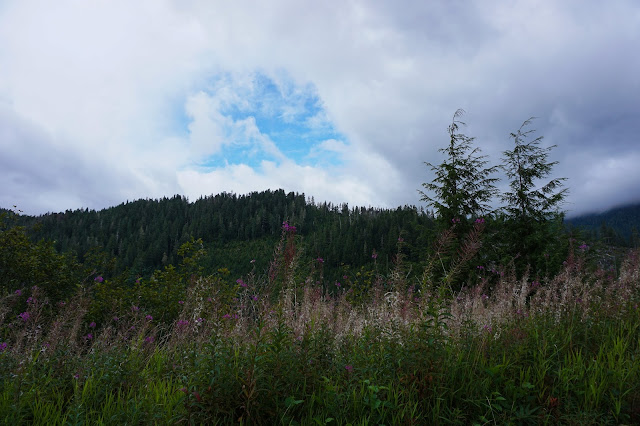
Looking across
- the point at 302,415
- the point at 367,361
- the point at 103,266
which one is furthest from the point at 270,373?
the point at 103,266

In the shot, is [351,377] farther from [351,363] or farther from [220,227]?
[220,227]

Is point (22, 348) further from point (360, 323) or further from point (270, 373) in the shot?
point (360, 323)

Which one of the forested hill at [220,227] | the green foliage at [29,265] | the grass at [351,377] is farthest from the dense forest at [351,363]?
the forested hill at [220,227]

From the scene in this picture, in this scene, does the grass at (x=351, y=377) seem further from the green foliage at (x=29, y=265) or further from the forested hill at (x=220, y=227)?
the forested hill at (x=220, y=227)

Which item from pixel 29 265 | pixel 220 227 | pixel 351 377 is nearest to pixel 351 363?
pixel 351 377

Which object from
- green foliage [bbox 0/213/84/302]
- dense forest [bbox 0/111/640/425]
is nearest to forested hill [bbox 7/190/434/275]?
green foliage [bbox 0/213/84/302]

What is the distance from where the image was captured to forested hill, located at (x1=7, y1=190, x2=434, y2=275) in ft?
357

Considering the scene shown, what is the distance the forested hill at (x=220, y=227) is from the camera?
109 m

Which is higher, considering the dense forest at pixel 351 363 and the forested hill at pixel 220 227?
the forested hill at pixel 220 227

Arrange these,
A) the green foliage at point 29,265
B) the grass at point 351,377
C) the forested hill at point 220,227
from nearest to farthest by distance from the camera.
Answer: the grass at point 351,377 < the green foliage at point 29,265 < the forested hill at point 220,227

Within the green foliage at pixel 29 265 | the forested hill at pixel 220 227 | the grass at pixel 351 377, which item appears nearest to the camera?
the grass at pixel 351 377

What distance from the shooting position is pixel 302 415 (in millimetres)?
2545

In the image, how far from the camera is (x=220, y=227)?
505 ft

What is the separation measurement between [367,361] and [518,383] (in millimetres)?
1451
